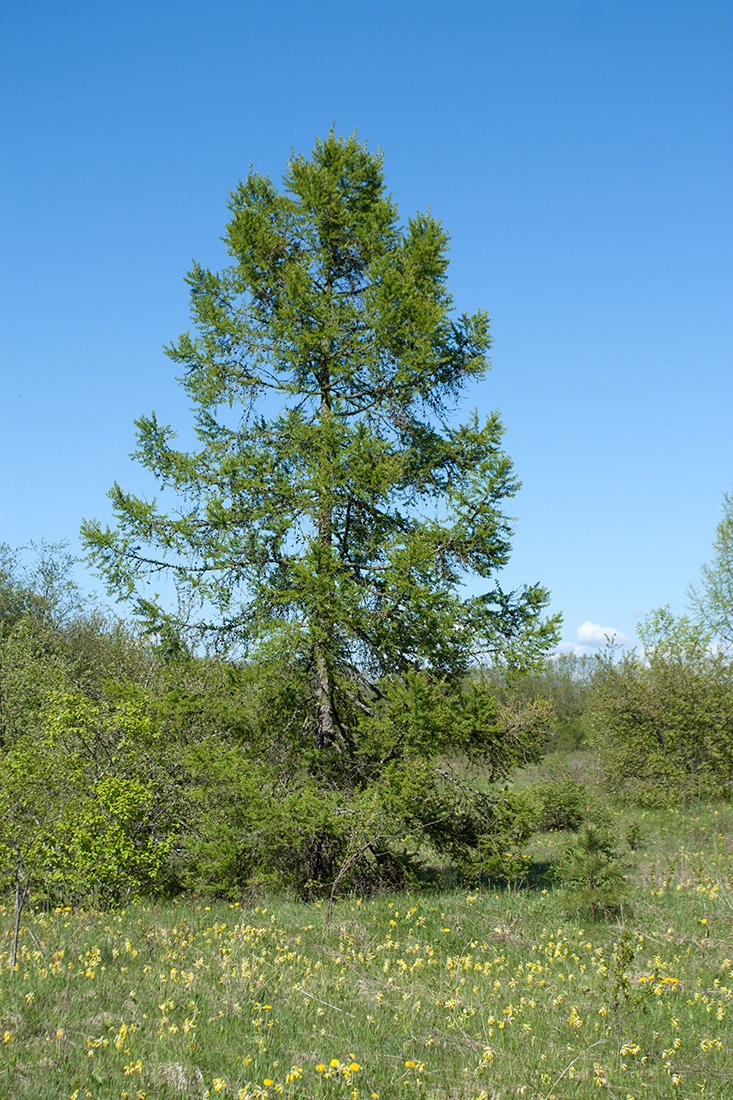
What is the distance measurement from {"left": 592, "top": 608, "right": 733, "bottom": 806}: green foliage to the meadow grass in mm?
11180

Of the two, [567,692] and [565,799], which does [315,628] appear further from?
[567,692]

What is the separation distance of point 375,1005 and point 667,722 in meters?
16.2

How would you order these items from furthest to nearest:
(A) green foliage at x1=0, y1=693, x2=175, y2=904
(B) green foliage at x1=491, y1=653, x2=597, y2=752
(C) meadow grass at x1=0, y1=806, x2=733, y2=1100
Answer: (B) green foliage at x1=491, y1=653, x2=597, y2=752, (A) green foliage at x1=0, y1=693, x2=175, y2=904, (C) meadow grass at x1=0, y1=806, x2=733, y2=1100

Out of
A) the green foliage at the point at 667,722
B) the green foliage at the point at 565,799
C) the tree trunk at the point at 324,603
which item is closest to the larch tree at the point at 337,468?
the tree trunk at the point at 324,603

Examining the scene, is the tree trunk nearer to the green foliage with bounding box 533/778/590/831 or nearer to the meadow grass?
the meadow grass

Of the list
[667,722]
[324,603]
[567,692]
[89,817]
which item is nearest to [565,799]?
[667,722]

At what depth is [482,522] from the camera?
1017 cm

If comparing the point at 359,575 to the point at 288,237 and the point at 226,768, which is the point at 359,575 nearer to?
the point at 226,768

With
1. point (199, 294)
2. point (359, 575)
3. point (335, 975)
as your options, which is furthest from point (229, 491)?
point (335, 975)

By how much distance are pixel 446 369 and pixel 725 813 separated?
1262cm

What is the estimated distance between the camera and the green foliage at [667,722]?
62.3 ft

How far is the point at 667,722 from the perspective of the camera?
19.6 m

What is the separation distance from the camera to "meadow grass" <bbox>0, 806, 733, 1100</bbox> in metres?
4.19

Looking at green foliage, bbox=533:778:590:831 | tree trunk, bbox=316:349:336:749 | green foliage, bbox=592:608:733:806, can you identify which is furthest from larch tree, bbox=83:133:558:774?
green foliage, bbox=592:608:733:806
